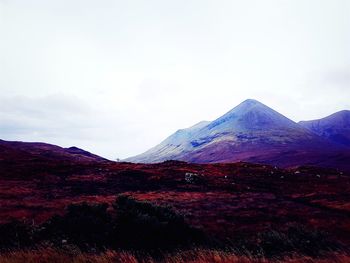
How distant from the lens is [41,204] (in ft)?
83.7

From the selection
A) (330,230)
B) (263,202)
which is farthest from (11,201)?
(330,230)

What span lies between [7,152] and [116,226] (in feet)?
154

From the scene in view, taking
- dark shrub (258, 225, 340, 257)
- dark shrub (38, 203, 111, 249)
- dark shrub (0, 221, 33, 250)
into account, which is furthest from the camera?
dark shrub (258, 225, 340, 257)

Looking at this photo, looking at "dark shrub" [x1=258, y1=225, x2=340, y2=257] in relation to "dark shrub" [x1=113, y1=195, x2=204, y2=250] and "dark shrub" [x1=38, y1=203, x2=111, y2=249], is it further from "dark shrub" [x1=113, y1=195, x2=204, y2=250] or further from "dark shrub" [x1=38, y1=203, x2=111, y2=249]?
"dark shrub" [x1=38, y1=203, x2=111, y2=249]

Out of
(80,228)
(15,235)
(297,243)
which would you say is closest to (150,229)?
(80,228)

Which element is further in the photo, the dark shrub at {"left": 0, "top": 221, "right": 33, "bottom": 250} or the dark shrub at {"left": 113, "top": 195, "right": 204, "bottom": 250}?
the dark shrub at {"left": 113, "top": 195, "right": 204, "bottom": 250}

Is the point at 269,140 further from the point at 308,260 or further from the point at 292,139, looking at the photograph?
the point at 308,260

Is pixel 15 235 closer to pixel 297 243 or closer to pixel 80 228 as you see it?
pixel 80 228

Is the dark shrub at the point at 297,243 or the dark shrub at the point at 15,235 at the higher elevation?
the dark shrub at the point at 15,235

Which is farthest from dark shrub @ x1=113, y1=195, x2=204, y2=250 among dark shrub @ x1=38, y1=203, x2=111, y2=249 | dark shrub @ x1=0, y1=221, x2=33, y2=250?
dark shrub @ x1=0, y1=221, x2=33, y2=250

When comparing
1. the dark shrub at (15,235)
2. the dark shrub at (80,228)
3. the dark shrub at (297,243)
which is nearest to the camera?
the dark shrub at (15,235)

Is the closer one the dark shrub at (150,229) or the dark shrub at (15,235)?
the dark shrub at (15,235)

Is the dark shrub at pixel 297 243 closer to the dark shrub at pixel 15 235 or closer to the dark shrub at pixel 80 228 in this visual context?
the dark shrub at pixel 80 228

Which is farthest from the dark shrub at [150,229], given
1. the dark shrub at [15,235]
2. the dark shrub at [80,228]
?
the dark shrub at [15,235]
